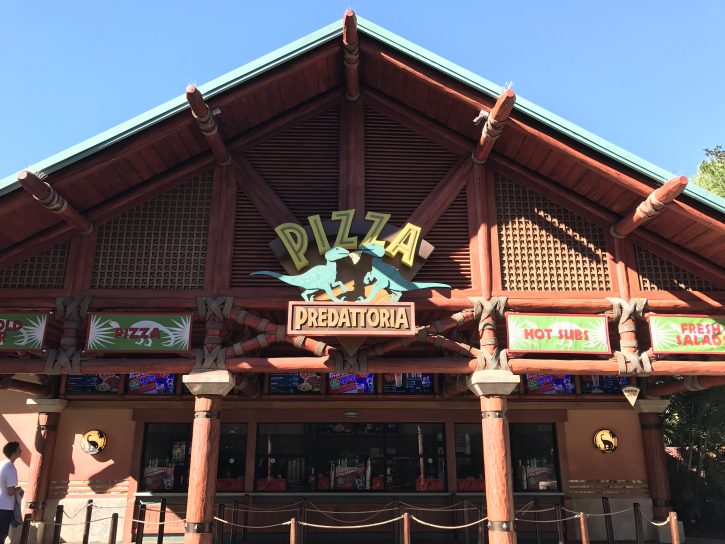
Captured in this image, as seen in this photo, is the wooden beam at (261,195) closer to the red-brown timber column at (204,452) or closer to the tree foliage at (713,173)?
the red-brown timber column at (204,452)

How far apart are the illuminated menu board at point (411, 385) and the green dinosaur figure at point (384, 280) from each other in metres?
5.04

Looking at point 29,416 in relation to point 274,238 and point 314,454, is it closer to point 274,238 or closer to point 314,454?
point 314,454

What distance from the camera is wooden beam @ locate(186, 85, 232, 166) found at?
9977 millimetres

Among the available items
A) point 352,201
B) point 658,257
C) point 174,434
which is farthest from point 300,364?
point 658,257

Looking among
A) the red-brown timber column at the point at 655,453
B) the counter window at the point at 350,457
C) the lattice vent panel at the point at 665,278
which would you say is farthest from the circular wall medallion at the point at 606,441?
the lattice vent panel at the point at 665,278

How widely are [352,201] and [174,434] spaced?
8.11 m

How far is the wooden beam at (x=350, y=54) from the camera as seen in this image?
10375mm

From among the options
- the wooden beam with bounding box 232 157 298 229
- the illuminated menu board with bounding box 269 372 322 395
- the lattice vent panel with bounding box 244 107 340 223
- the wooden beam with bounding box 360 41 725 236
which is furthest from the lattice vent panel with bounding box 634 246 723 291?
the illuminated menu board with bounding box 269 372 322 395

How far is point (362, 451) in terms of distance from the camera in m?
15.0

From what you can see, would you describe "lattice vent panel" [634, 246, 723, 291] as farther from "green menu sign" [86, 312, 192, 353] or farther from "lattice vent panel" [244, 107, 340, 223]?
"green menu sign" [86, 312, 192, 353]

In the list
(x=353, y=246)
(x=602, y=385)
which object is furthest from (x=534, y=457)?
(x=353, y=246)

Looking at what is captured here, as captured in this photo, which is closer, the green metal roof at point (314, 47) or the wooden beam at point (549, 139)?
the green metal roof at point (314, 47)

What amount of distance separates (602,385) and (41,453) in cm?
1435

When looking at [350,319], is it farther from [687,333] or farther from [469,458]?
[469,458]
